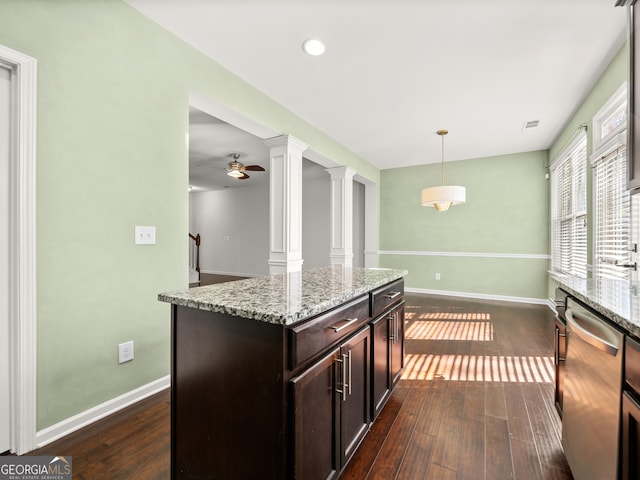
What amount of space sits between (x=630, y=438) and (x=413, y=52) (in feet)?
8.53

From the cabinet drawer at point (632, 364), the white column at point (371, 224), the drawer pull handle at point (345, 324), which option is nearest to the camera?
the cabinet drawer at point (632, 364)

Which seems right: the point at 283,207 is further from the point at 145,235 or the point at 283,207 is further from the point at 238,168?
the point at 238,168

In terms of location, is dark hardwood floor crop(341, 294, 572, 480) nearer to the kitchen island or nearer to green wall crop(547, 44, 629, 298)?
the kitchen island

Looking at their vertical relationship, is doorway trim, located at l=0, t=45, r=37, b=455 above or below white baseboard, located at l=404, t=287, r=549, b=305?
above

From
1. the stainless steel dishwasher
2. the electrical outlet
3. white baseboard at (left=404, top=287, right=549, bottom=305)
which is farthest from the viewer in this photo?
white baseboard at (left=404, top=287, right=549, bottom=305)

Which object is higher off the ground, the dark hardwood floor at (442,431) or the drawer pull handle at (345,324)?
the drawer pull handle at (345,324)

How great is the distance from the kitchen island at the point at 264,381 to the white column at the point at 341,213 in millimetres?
3792

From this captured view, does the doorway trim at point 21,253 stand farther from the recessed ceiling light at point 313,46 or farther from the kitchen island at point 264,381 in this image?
the recessed ceiling light at point 313,46

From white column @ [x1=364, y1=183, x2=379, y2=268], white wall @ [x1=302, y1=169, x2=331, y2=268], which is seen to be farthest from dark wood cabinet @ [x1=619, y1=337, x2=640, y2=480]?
white wall @ [x1=302, y1=169, x2=331, y2=268]

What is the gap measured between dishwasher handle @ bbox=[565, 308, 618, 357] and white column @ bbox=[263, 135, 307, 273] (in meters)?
2.64

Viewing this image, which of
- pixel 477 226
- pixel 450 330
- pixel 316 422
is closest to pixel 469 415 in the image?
pixel 316 422

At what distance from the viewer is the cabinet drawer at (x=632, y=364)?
84 cm

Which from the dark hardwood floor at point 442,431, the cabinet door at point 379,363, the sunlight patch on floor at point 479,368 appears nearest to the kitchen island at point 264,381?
the cabinet door at point 379,363

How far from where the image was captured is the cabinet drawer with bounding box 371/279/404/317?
66.5 inches
